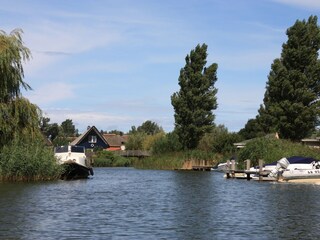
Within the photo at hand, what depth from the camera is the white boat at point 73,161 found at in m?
52.4

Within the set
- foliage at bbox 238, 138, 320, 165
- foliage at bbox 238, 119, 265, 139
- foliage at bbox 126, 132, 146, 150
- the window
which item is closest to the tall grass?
foliage at bbox 238, 119, 265, 139

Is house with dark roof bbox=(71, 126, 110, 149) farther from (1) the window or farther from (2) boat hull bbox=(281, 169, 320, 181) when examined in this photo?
(2) boat hull bbox=(281, 169, 320, 181)

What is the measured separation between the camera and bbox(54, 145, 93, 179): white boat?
172ft

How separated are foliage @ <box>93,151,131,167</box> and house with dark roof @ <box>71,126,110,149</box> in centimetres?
2596

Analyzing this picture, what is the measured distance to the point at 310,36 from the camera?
242ft

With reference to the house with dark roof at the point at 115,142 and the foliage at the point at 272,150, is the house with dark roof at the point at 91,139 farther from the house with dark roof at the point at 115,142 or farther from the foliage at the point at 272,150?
the foliage at the point at 272,150

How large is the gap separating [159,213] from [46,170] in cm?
2151

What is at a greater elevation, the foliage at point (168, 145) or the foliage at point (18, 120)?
the foliage at point (168, 145)

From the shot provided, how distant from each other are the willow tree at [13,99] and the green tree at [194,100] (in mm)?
39724

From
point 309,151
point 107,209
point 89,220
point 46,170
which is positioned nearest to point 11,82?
point 46,170

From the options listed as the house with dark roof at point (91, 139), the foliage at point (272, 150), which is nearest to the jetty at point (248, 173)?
the foliage at point (272, 150)

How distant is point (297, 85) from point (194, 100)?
16.8m

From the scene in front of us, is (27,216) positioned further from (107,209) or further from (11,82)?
(11,82)

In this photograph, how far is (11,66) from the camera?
44219 mm
